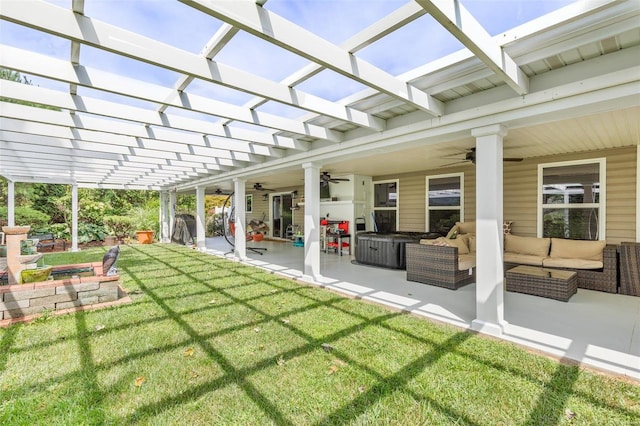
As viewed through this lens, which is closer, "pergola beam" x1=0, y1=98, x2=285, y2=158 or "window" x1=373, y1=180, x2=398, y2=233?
"pergola beam" x1=0, y1=98, x2=285, y2=158

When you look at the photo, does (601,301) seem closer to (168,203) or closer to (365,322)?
(365,322)

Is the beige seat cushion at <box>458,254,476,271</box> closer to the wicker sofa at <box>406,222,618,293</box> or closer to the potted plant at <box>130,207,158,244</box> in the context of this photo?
the wicker sofa at <box>406,222,618,293</box>

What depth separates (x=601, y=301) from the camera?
171 inches

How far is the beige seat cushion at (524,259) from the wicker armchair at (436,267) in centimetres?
75

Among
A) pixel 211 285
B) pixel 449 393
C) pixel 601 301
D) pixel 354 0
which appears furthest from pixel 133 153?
pixel 601 301

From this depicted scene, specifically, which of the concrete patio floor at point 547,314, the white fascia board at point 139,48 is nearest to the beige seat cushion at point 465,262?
the concrete patio floor at point 547,314

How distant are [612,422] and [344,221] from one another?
307 inches

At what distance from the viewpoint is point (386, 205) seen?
9398 millimetres

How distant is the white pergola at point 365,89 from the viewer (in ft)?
6.69

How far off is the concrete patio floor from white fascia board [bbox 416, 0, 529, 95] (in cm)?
260

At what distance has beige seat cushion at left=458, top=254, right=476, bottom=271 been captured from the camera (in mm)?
5332

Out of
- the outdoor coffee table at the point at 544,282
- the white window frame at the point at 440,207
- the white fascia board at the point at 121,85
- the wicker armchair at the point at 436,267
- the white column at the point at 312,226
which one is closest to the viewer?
the white fascia board at the point at 121,85

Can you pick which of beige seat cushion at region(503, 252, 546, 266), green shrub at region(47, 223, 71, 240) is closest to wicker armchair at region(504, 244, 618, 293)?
beige seat cushion at region(503, 252, 546, 266)

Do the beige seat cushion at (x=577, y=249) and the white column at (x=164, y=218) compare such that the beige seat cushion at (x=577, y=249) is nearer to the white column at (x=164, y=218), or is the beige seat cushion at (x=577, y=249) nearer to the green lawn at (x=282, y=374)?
the green lawn at (x=282, y=374)
